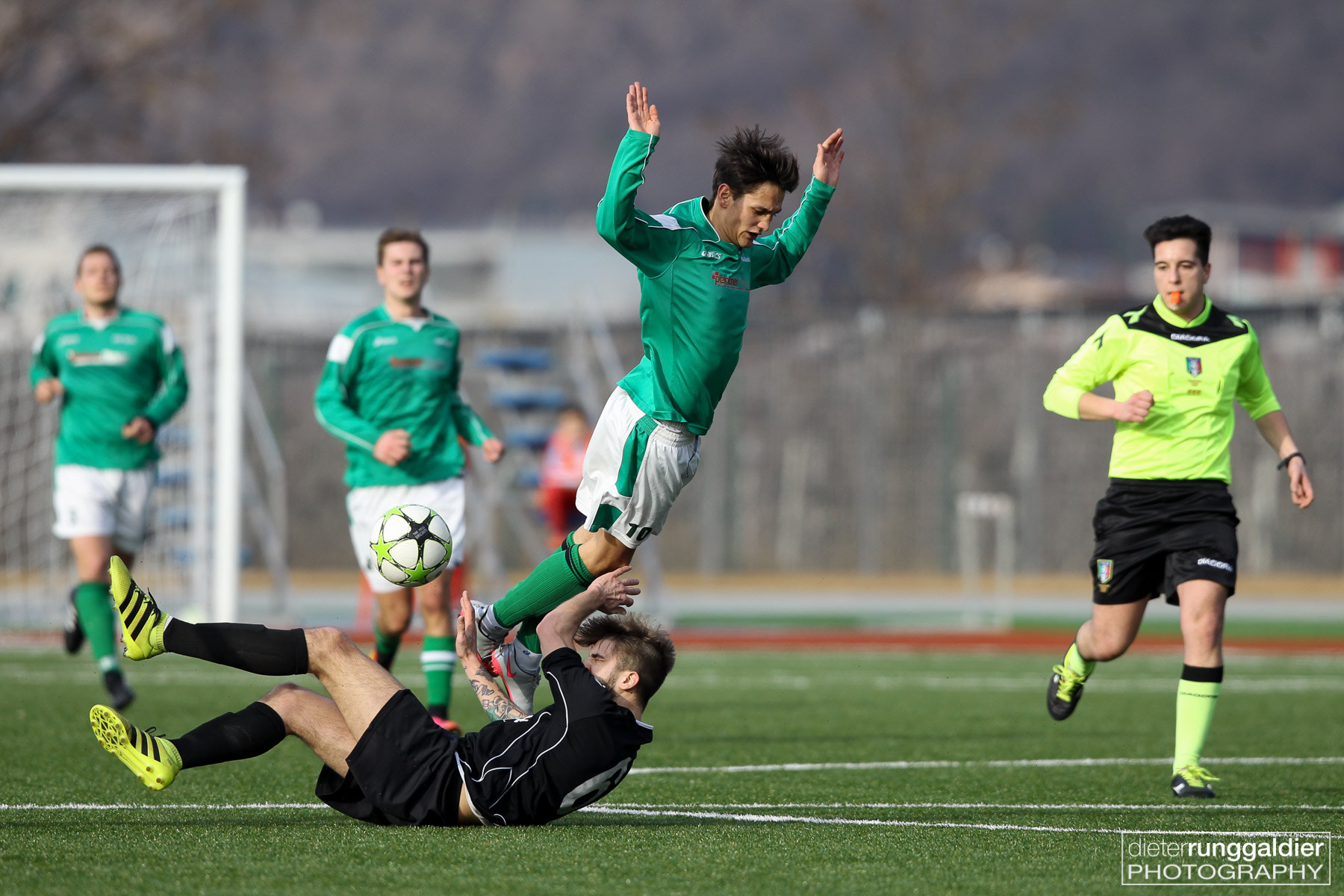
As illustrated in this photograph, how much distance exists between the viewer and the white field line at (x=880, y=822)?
5.52 metres

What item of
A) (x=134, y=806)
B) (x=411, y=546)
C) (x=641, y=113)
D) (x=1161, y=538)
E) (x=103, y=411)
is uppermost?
(x=641, y=113)

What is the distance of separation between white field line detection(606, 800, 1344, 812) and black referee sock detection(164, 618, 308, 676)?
143 centimetres

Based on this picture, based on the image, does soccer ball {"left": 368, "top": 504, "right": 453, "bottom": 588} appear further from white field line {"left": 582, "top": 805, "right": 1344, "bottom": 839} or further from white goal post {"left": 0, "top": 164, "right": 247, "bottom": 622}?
white goal post {"left": 0, "top": 164, "right": 247, "bottom": 622}

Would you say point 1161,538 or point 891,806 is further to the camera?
point 1161,538

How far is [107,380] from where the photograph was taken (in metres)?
9.52

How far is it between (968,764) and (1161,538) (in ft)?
4.46

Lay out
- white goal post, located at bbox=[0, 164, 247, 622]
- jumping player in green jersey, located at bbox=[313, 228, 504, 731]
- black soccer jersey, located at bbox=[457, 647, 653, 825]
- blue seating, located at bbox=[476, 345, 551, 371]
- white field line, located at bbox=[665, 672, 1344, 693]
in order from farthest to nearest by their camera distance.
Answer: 1. blue seating, located at bbox=[476, 345, 551, 371]
2. white goal post, located at bbox=[0, 164, 247, 622]
3. white field line, located at bbox=[665, 672, 1344, 693]
4. jumping player in green jersey, located at bbox=[313, 228, 504, 731]
5. black soccer jersey, located at bbox=[457, 647, 653, 825]

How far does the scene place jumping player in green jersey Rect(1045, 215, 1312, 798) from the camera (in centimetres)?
668

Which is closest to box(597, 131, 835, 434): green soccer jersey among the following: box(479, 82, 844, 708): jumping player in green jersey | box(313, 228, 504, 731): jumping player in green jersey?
box(479, 82, 844, 708): jumping player in green jersey

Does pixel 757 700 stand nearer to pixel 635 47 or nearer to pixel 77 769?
pixel 77 769

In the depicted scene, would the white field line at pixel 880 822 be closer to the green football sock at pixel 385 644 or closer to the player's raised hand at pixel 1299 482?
the player's raised hand at pixel 1299 482

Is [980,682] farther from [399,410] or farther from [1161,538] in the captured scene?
[399,410]

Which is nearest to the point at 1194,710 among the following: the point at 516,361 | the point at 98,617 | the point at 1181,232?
the point at 1181,232

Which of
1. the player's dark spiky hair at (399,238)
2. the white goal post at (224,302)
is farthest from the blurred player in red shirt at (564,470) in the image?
the player's dark spiky hair at (399,238)
